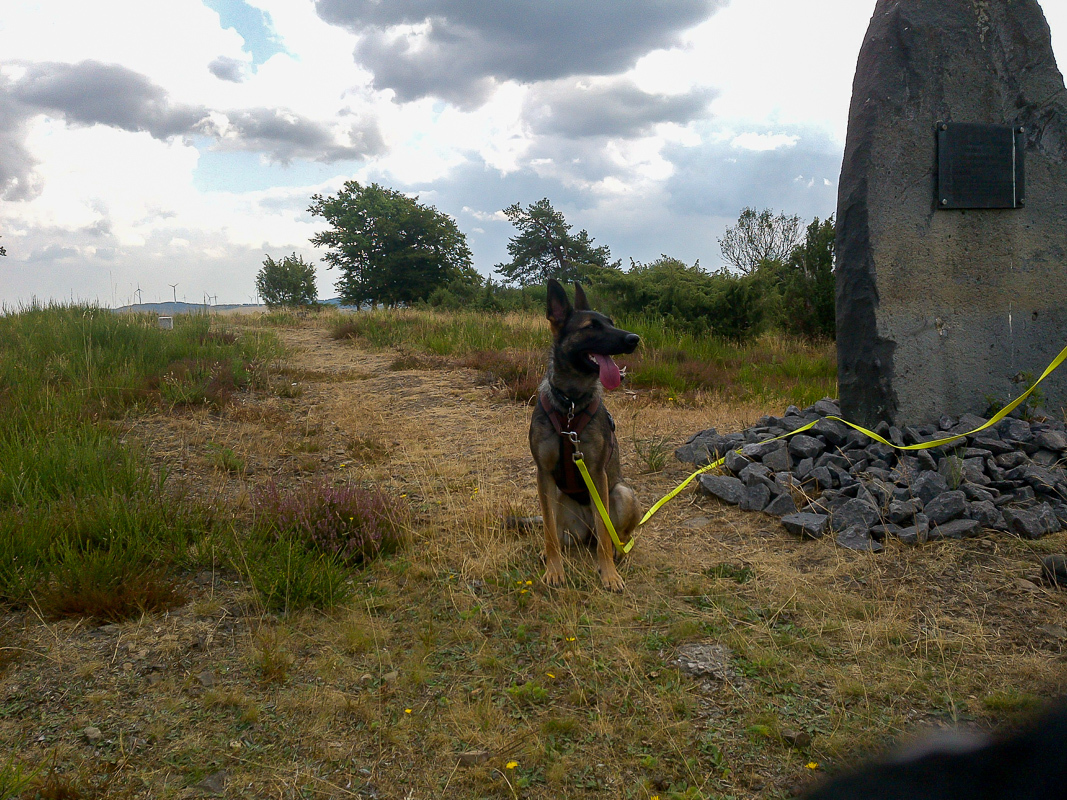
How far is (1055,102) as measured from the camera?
5.57 m

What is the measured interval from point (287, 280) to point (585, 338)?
130ft

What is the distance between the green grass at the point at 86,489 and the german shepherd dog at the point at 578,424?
6.73 ft

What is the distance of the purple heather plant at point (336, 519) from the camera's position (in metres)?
3.95

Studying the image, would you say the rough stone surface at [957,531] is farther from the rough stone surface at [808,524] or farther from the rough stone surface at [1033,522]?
the rough stone surface at [808,524]

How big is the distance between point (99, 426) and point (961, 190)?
7.43 m

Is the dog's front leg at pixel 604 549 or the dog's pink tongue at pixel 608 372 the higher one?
the dog's pink tongue at pixel 608 372

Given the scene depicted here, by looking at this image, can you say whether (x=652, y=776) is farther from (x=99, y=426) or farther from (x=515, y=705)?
(x=99, y=426)

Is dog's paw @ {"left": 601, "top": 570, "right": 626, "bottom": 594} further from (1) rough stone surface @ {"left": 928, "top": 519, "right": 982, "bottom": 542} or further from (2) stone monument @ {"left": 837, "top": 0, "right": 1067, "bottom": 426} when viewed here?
(2) stone monument @ {"left": 837, "top": 0, "right": 1067, "bottom": 426}

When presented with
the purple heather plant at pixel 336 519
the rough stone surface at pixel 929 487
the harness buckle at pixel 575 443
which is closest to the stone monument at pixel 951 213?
the rough stone surface at pixel 929 487

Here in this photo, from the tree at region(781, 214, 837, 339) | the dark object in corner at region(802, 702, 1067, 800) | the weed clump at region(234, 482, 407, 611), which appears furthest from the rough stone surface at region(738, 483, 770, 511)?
the tree at region(781, 214, 837, 339)

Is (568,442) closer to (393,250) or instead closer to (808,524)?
(808,524)

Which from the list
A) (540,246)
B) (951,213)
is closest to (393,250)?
(540,246)

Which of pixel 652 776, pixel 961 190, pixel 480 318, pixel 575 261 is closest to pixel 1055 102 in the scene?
pixel 961 190

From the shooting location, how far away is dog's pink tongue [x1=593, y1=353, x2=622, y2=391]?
12.6 feet
